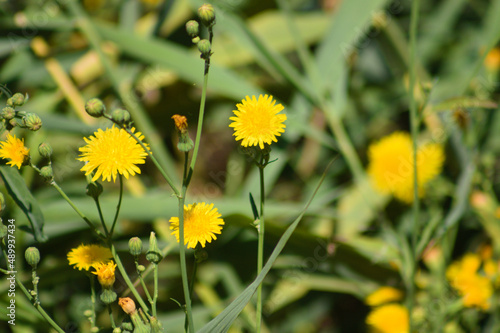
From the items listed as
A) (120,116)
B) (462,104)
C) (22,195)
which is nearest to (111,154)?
(120,116)

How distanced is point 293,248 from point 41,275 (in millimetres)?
334

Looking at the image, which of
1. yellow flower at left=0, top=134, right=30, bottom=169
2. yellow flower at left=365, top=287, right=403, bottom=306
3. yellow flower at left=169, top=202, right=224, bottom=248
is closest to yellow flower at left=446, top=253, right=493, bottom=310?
yellow flower at left=365, top=287, right=403, bottom=306

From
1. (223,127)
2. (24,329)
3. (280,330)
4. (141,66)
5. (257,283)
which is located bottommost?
(280,330)

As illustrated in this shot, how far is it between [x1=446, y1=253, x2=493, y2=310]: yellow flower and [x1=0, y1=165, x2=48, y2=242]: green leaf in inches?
18.2

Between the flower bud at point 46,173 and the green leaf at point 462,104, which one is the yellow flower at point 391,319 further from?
the flower bud at point 46,173

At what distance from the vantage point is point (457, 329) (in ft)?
1.98

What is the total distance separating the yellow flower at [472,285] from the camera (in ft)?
1.72

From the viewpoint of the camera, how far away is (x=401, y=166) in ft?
2.48

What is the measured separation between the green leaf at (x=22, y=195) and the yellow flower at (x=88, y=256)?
77mm

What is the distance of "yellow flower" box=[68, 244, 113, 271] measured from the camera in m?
0.32

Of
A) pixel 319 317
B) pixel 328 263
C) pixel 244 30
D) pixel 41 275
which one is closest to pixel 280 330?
pixel 319 317

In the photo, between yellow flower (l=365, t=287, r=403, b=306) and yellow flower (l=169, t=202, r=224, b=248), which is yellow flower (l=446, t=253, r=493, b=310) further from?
yellow flower (l=169, t=202, r=224, b=248)

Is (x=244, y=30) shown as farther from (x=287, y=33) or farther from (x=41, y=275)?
(x=41, y=275)

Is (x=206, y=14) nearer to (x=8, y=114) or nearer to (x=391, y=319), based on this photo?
(x=8, y=114)
